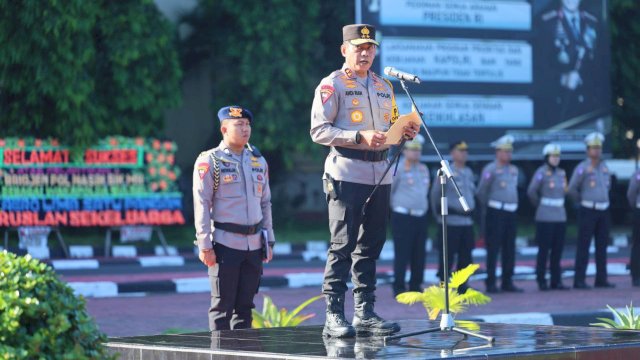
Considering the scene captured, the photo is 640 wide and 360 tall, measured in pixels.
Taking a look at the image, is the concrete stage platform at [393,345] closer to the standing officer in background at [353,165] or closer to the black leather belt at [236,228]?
the standing officer in background at [353,165]

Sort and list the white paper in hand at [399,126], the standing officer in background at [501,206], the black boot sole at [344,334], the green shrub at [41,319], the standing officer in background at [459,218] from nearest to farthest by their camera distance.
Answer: the green shrub at [41,319] < the white paper in hand at [399,126] < the black boot sole at [344,334] < the standing officer in background at [459,218] < the standing officer in background at [501,206]

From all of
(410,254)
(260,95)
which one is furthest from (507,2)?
(410,254)

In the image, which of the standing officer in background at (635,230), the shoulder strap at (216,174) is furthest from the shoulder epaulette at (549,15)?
the shoulder strap at (216,174)

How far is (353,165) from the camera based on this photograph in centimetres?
701

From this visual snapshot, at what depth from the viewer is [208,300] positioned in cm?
1364

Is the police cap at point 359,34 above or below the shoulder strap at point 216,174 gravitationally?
above

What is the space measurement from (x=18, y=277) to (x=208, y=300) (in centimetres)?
900

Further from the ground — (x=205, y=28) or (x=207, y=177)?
(x=205, y=28)

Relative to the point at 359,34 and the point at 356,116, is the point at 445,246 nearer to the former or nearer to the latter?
the point at 356,116

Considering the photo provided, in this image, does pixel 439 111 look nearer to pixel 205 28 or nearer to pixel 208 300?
pixel 205 28

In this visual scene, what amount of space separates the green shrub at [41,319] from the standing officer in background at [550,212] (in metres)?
10.8

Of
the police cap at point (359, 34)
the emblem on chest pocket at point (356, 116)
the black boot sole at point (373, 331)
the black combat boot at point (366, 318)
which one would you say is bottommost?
the black boot sole at point (373, 331)

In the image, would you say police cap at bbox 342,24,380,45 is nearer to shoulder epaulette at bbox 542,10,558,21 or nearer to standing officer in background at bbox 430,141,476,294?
standing officer in background at bbox 430,141,476,294

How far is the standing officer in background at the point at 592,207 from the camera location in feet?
50.0
